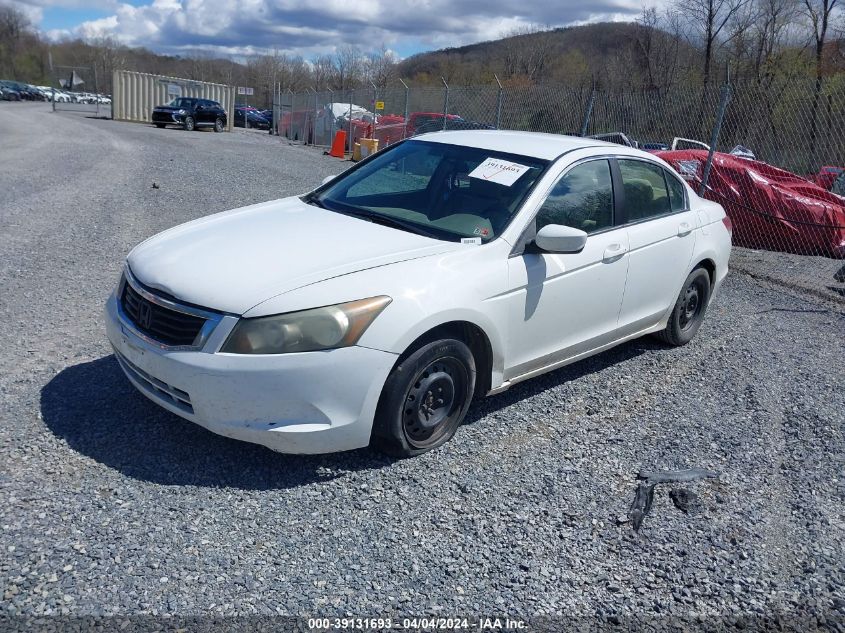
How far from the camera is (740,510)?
3678 mm

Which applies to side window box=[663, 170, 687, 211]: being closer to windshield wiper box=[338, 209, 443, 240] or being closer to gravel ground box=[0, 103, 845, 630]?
gravel ground box=[0, 103, 845, 630]

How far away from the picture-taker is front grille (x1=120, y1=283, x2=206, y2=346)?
132 inches

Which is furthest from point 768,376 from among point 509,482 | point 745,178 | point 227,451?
point 745,178

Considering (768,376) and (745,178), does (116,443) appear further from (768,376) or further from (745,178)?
(745,178)

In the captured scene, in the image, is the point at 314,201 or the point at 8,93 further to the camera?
the point at 8,93

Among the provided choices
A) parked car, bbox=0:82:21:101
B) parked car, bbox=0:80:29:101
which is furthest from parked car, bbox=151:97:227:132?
parked car, bbox=0:80:29:101

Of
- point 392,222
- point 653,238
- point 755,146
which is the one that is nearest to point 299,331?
point 392,222

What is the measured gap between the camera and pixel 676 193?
563 centimetres

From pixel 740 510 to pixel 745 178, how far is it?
27.3 ft

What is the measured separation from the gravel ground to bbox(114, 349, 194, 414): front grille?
0.31 meters

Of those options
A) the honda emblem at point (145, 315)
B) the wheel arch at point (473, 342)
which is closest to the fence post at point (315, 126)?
the wheel arch at point (473, 342)

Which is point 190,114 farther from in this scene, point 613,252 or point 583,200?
point 613,252

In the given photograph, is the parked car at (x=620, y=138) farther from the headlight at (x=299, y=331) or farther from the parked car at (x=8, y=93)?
the parked car at (x=8, y=93)

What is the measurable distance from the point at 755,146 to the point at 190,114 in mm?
27655
